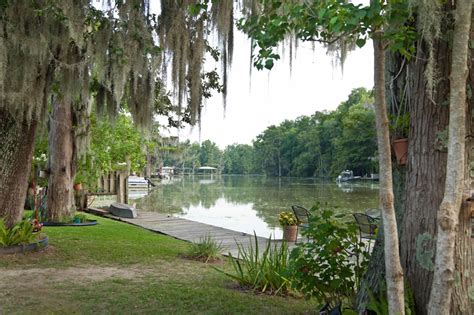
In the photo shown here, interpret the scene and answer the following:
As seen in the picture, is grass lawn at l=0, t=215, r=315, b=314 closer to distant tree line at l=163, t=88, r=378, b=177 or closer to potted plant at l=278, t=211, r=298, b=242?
potted plant at l=278, t=211, r=298, b=242

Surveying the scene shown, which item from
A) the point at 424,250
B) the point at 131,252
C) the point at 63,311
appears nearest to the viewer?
the point at 424,250

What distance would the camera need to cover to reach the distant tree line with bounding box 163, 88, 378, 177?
47844 millimetres

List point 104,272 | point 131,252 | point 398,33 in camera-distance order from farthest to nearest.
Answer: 1. point 131,252
2. point 104,272
3. point 398,33

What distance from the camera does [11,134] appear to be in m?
5.63

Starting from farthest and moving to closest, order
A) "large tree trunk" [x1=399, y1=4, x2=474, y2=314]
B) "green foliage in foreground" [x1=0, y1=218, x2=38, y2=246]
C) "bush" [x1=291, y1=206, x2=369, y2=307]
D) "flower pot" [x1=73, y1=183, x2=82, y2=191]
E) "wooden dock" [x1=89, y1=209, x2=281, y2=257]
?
1. "flower pot" [x1=73, y1=183, x2=82, y2=191]
2. "wooden dock" [x1=89, y1=209, x2=281, y2=257]
3. "green foliage in foreground" [x1=0, y1=218, x2=38, y2=246]
4. "bush" [x1=291, y1=206, x2=369, y2=307]
5. "large tree trunk" [x1=399, y1=4, x2=474, y2=314]

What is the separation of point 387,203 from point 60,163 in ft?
25.7

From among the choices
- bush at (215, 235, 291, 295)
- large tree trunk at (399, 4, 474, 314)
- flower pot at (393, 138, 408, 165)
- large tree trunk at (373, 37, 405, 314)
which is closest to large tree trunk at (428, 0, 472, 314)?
large tree trunk at (373, 37, 405, 314)

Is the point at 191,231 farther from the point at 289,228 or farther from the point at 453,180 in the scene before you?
the point at 453,180

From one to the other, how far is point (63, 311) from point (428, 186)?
2770 millimetres

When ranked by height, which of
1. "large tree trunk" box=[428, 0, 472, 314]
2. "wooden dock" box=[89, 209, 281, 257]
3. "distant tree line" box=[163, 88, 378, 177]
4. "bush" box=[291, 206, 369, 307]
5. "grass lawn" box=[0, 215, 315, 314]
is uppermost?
"distant tree line" box=[163, 88, 378, 177]

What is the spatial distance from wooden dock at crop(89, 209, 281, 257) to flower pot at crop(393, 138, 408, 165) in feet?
12.8

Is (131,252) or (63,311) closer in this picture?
A: (63,311)

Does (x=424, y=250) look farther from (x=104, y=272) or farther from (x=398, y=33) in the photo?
(x=104, y=272)

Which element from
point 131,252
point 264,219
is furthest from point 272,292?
point 264,219
